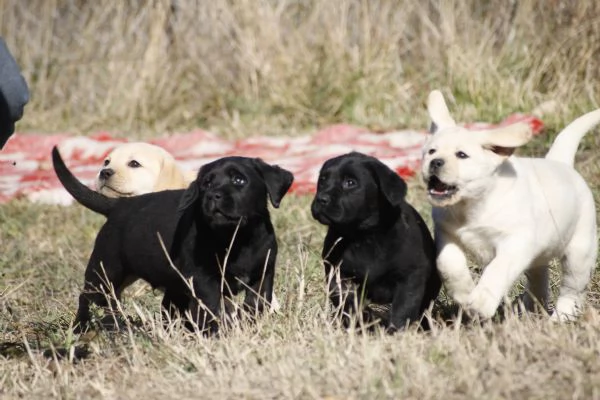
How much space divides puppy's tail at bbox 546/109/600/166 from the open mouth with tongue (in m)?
0.90

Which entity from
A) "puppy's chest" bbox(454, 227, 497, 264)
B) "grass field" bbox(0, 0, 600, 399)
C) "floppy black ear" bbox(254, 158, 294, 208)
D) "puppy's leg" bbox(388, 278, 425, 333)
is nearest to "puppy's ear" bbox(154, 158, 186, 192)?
"grass field" bbox(0, 0, 600, 399)

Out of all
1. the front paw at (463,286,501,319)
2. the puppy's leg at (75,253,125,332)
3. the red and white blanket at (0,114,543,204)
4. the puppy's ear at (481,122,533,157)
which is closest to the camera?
the front paw at (463,286,501,319)

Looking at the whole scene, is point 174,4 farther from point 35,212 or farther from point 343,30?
point 35,212

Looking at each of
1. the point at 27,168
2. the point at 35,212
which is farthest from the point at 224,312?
the point at 27,168

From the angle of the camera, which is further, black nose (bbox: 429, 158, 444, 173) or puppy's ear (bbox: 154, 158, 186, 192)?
puppy's ear (bbox: 154, 158, 186, 192)

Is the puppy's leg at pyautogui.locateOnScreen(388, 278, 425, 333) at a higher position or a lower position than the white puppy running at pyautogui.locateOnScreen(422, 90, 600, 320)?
lower

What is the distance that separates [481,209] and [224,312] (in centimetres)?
107

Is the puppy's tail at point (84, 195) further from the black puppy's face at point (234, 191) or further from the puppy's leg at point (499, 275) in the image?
the puppy's leg at point (499, 275)

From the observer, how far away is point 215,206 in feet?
14.7

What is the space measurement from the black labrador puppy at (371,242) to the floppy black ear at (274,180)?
0.79 ft

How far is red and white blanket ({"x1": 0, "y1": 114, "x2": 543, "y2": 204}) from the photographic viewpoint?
337 inches

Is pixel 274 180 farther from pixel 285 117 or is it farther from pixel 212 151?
pixel 285 117

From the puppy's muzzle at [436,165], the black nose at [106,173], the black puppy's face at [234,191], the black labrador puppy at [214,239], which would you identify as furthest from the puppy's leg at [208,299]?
the black nose at [106,173]

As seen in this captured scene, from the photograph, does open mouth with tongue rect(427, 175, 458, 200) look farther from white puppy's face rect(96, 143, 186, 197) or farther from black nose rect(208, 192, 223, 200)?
white puppy's face rect(96, 143, 186, 197)
